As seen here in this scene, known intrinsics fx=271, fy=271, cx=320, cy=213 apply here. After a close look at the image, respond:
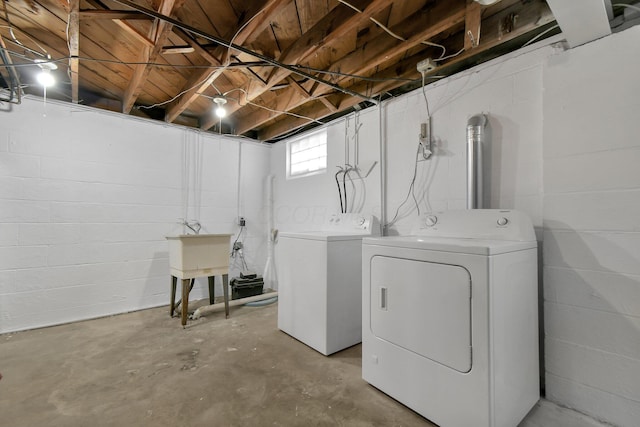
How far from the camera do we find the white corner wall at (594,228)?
1336mm

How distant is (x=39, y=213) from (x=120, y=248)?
28.4 inches

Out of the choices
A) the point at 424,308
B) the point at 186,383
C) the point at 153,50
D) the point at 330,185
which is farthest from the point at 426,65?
the point at 186,383

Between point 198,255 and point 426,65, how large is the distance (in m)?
2.54

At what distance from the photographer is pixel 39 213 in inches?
101

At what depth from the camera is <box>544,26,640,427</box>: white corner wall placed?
134 centimetres

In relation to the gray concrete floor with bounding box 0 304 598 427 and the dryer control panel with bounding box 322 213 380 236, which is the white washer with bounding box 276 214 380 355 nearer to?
the dryer control panel with bounding box 322 213 380 236

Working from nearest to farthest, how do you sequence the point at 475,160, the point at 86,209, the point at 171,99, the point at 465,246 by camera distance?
the point at 465,246
the point at 475,160
the point at 86,209
the point at 171,99

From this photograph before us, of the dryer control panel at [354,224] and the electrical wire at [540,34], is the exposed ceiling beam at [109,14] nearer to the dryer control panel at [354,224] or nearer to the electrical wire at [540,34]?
the dryer control panel at [354,224]

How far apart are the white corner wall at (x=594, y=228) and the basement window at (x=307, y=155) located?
212 centimetres

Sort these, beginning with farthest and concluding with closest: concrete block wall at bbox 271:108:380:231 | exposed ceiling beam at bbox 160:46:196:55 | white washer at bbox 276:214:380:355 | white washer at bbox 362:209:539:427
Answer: concrete block wall at bbox 271:108:380:231 < white washer at bbox 276:214:380:355 < exposed ceiling beam at bbox 160:46:196:55 < white washer at bbox 362:209:539:427

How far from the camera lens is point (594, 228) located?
1.42 meters

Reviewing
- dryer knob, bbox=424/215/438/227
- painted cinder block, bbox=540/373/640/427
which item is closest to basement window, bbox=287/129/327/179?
dryer knob, bbox=424/215/438/227

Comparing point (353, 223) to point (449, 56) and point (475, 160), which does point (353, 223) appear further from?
point (449, 56)

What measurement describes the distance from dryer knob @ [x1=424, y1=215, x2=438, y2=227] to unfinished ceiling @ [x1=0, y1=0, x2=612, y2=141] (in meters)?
1.11
